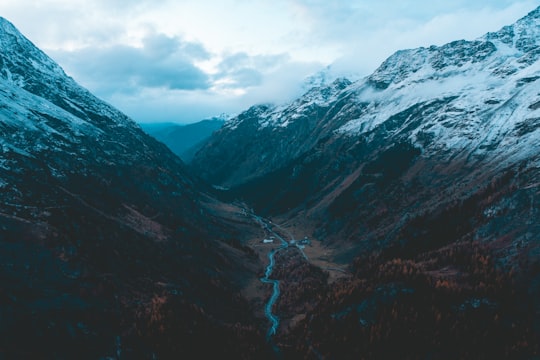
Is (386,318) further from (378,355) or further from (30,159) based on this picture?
(30,159)

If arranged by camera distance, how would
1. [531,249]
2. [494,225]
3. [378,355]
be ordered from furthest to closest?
[494,225]
[531,249]
[378,355]

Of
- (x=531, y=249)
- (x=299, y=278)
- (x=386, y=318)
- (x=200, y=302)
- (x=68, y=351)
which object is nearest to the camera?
(x=68, y=351)

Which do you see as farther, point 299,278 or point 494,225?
point 299,278

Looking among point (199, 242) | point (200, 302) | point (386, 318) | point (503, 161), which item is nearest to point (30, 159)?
point (199, 242)

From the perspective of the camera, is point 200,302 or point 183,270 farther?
point 183,270

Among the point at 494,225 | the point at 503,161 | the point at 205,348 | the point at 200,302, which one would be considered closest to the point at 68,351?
the point at 205,348

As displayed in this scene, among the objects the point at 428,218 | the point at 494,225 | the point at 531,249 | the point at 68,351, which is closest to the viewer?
the point at 68,351

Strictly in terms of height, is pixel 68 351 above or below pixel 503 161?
below

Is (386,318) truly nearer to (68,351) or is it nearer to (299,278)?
(299,278)

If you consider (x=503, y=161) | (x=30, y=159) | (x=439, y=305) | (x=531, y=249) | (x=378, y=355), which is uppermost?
(x=30, y=159)
